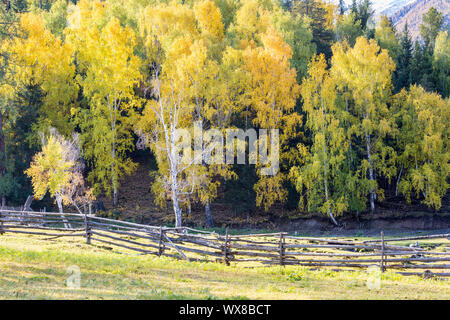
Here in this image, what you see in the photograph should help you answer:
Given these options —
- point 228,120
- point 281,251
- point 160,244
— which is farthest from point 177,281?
point 228,120

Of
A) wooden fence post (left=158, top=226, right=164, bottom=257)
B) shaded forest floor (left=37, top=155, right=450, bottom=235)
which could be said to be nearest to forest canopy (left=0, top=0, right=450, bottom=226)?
shaded forest floor (left=37, top=155, right=450, bottom=235)

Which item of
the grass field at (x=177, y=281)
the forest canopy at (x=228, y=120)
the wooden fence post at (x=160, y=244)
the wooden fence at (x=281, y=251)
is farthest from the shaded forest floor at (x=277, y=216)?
the grass field at (x=177, y=281)

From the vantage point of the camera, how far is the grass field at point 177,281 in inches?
381

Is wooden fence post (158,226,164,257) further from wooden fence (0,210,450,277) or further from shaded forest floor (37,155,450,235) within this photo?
shaded forest floor (37,155,450,235)

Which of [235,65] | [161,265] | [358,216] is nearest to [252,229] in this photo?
[358,216]

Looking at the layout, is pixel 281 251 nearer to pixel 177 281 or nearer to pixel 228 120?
pixel 177 281

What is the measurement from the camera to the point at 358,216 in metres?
30.5

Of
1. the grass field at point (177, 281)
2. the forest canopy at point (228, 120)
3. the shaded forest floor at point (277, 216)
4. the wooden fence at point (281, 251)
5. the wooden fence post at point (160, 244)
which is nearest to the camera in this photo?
the grass field at point (177, 281)

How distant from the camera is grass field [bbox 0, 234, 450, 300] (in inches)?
381

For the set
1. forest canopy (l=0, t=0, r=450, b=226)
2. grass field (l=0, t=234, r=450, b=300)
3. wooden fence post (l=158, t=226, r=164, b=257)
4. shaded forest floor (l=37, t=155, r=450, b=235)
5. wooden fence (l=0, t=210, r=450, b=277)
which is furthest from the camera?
forest canopy (l=0, t=0, r=450, b=226)

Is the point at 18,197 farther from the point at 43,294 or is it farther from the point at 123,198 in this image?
the point at 43,294

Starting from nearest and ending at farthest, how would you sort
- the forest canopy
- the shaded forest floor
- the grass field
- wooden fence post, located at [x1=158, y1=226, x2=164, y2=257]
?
the grass field
wooden fence post, located at [x1=158, y1=226, x2=164, y2=257]
the shaded forest floor
the forest canopy

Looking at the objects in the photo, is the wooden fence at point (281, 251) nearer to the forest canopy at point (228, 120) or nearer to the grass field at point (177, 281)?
the grass field at point (177, 281)

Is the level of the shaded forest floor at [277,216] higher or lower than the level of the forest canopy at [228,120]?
lower
